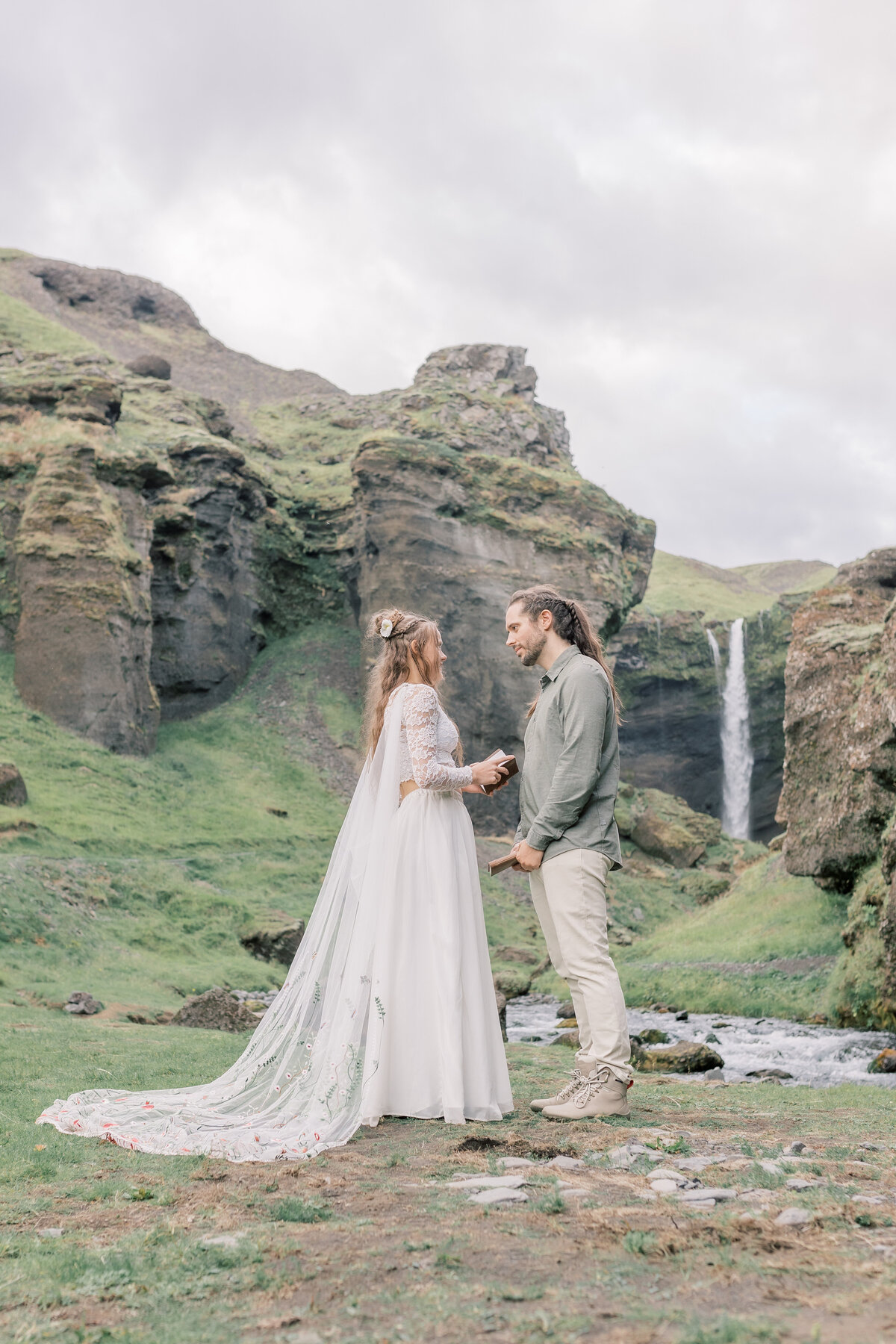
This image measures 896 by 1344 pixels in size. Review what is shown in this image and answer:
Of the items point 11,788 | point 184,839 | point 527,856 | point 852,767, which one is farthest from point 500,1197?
point 184,839

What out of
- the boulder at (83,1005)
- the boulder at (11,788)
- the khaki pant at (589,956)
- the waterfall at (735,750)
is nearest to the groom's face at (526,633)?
the khaki pant at (589,956)

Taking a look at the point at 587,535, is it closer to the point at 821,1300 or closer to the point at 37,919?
the point at 37,919

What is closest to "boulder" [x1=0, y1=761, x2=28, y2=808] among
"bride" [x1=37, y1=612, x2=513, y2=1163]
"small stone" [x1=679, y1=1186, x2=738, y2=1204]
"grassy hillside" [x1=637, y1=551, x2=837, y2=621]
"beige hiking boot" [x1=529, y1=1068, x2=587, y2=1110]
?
"bride" [x1=37, y1=612, x2=513, y2=1163]

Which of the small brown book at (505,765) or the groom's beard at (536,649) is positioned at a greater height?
the groom's beard at (536,649)

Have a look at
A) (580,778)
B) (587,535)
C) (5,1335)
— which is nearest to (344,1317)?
(5,1335)

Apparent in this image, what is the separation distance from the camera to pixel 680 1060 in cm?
1092

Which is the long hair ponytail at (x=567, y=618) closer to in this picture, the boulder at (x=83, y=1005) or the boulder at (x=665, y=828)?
Answer: the boulder at (x=83, y=1005)

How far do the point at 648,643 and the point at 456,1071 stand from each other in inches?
2071

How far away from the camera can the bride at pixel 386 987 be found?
5.30m

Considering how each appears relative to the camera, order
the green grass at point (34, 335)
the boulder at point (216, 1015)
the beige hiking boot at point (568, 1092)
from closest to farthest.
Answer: the beige hiking boot at point (568, 1092) < the boulder at point (216, 1015) < the green grass at point (34, 335)

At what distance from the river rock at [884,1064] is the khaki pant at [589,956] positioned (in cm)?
714

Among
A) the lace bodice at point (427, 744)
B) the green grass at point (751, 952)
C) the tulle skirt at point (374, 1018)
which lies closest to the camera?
the tulle skirt at point (374, 1018)

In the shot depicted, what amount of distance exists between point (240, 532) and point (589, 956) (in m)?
44.1

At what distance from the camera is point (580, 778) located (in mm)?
5570
